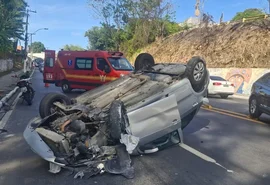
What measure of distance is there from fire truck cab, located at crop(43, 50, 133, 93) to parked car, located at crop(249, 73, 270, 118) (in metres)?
6.36

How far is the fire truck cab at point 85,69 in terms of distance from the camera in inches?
589

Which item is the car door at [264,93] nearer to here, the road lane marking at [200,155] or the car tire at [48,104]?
the road lane marking at [200,155]

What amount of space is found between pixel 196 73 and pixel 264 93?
4060mm

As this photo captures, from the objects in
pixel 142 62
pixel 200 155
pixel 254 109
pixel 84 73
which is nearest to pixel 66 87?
pixel 84 73

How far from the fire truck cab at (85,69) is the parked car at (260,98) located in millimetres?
6358

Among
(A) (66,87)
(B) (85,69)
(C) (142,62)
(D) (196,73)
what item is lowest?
(A) (66,87)

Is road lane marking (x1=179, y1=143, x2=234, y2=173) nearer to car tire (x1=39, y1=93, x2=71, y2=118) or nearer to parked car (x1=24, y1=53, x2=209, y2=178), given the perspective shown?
parked car (x1=24, y1=53, x2=209, y2=178)

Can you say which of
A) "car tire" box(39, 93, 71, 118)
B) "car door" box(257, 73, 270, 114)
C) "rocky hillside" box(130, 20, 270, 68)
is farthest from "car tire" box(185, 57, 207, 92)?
"rocky hillside" box(130, 20, 270, 68)

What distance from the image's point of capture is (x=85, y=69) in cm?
1602

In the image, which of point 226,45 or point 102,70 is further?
point 226,45

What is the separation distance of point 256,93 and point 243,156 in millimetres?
4551

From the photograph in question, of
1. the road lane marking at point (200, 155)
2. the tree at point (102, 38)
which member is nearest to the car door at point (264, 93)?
the road lane marking at point (200, 155)

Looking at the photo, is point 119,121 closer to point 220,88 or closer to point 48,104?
point 48,104

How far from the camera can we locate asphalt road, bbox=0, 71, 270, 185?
4.31 meters
